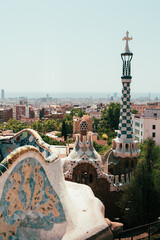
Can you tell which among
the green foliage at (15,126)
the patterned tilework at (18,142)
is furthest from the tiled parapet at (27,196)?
the green foliage at (15,126)

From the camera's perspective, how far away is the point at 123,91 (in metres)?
14.0

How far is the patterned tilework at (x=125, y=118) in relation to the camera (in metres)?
13.8

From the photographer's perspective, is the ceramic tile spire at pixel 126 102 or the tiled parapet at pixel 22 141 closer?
the tiled parapet at pixel 22 141

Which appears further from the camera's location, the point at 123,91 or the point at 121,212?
the point at 123,91

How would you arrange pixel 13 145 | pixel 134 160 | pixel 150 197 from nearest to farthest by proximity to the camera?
pixel 13 145 → pixel 150 197 → pixel 134 160

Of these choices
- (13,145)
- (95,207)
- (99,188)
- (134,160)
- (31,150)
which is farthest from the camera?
(134,160)

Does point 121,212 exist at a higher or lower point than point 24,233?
lower

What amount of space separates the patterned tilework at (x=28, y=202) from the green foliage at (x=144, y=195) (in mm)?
5766

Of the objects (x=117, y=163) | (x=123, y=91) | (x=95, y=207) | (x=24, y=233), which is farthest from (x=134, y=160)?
(x=24, y=233)

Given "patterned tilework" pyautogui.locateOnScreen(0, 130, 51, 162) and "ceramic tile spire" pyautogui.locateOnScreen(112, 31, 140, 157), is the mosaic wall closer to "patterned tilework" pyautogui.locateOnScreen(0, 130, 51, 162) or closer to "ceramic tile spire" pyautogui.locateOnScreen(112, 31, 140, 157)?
"patterned tilework" pyautogui.locateOnScreen(0, 130, 51, 162)

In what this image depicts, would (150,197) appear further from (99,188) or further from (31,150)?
(31,150)

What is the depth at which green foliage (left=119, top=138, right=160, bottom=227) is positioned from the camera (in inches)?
447

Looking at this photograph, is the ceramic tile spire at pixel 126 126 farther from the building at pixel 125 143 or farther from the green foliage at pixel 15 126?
the green foliage at pixel 15 126

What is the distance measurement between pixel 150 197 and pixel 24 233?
6.82 meters
